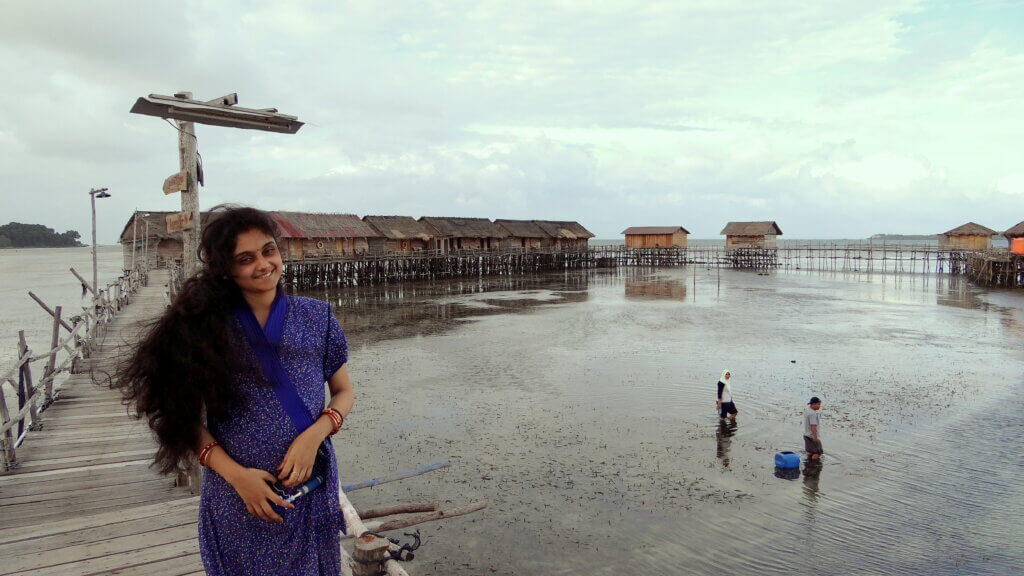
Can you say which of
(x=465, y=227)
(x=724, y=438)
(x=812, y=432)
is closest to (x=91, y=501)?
(x=724, y=438)

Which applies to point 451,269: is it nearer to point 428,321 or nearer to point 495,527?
point 428,321

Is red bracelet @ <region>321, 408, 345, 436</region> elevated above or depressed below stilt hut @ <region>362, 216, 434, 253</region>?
below

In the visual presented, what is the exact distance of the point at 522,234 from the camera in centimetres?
5159

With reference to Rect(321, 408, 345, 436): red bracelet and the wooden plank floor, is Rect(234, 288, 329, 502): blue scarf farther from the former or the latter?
the wooden plank floor

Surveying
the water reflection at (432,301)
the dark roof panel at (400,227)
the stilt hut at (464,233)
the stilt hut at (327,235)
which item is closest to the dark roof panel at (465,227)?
the stilt hut at (464,233)

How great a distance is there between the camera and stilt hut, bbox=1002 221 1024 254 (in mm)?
A: 32438

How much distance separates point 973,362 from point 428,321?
16.7 m

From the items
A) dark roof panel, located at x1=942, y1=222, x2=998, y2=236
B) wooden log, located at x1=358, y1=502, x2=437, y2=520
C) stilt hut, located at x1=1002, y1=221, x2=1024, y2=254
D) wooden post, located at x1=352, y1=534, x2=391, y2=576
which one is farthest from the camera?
dark roof panel, located at x1=942, y1=222, x2=998, y2=236

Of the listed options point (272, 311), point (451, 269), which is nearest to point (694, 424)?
point (272, 311)

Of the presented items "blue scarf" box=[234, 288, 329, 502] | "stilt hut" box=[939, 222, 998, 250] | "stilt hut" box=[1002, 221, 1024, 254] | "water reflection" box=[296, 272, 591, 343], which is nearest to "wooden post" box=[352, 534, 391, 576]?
"blue scarf" box=[234, 288, 329, 502]

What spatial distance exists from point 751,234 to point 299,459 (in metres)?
57.0

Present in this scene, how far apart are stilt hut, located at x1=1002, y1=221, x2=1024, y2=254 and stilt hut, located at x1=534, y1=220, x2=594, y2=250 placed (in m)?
31.8

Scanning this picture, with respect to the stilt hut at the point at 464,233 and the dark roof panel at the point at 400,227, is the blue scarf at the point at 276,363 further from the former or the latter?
the stilt hut at the point at 464,233

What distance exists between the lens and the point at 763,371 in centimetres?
1408
